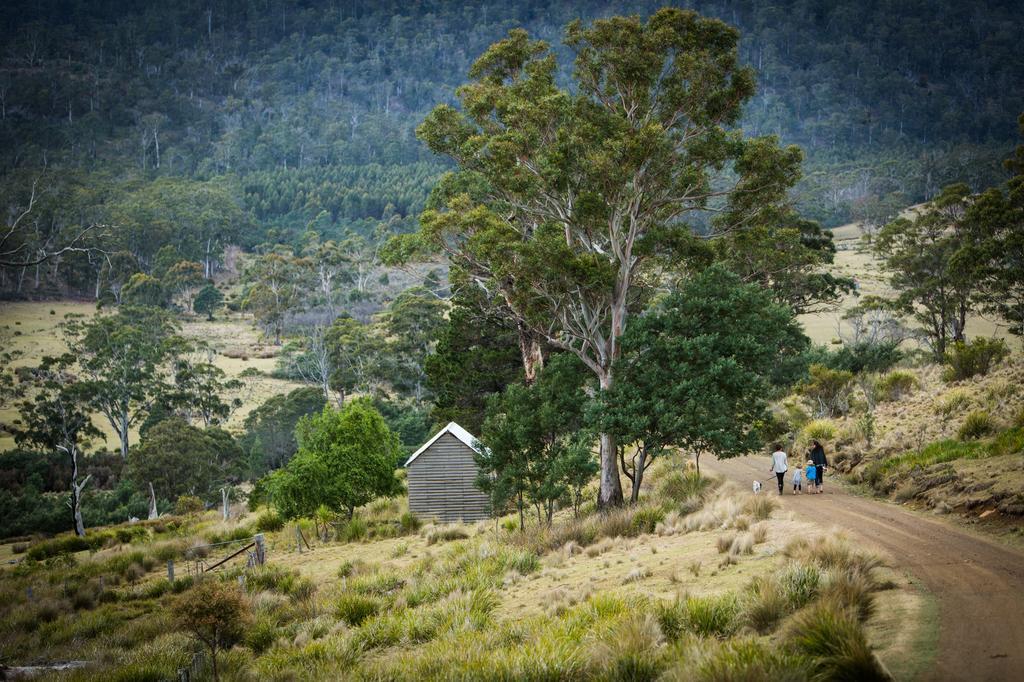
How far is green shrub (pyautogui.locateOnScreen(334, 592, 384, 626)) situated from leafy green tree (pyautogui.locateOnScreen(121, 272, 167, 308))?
323 ft

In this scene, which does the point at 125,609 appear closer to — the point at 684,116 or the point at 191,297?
the point at 684,116

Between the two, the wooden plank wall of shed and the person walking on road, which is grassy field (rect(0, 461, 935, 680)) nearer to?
the person walking on road

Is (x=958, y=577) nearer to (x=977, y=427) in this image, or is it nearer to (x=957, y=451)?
(x=957, y=451)

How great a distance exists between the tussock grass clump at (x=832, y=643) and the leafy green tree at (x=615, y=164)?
13.2m

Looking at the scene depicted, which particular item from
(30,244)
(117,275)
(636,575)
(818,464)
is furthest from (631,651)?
(117,275)

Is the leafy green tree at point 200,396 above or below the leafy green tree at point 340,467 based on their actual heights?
above

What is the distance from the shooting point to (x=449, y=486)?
29.8 meters

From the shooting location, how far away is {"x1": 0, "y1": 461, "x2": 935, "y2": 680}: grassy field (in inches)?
329

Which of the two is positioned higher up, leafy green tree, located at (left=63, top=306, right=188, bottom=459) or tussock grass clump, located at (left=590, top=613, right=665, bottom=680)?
leafy green tree, located at (left=63, top=306, right=188, bottom=459)

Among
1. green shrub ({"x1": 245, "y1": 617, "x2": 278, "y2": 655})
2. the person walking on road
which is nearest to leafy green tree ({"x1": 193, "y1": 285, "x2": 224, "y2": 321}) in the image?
green shrub ({"x1": 245, "y1": 617, "x2": 278, "y2": 655})

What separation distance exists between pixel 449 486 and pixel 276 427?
3531 centimetres

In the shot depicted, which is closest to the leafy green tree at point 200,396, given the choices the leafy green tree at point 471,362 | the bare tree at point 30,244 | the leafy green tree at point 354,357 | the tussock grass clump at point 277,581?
the leafy green tree at point 354,357

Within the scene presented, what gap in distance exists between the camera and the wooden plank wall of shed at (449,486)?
97.6 feet

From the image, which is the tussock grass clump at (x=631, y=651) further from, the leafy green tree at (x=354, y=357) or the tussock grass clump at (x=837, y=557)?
the leafy green tree at (x=354, y=357)
